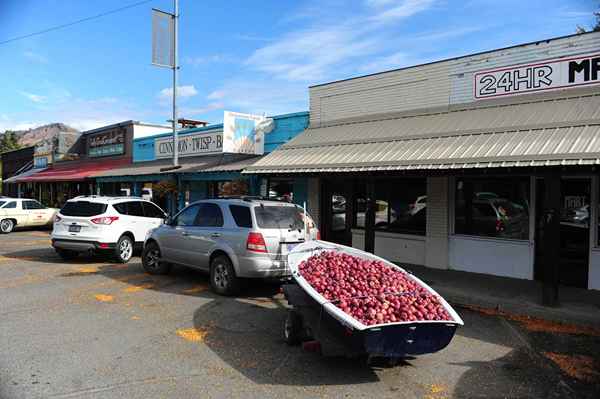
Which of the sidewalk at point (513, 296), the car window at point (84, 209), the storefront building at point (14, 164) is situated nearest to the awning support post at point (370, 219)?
the sidewalk at point (513, 296)

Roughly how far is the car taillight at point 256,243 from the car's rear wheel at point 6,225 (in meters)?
17.0

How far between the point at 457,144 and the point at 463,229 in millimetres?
2434

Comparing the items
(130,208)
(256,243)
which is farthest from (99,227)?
(256,243)

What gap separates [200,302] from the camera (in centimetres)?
809

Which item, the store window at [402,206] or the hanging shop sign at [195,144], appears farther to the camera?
the hanging shop sign at [195,144]

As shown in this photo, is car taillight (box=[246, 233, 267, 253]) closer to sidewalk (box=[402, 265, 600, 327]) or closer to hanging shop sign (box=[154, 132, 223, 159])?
sidewalk (box=[402, 265, 600, 327])

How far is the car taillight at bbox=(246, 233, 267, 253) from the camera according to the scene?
8.06 metres

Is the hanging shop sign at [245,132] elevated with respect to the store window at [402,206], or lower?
elevated

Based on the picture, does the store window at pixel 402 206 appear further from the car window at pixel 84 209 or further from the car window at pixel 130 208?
the car window at pixel 84 209

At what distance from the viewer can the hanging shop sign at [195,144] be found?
56.4 feet

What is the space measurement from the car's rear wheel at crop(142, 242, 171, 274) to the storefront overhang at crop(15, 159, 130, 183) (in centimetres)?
1335

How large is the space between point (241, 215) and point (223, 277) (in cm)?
115

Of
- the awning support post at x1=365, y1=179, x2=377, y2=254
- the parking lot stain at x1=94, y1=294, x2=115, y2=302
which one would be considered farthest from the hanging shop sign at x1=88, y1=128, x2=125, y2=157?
the awning support post at x1=365, y1=179, x2=377, y2=254

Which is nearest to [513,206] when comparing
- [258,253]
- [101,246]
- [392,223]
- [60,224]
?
[392,223]
